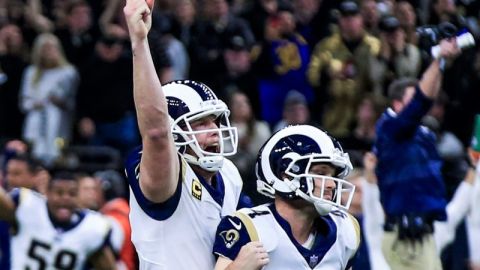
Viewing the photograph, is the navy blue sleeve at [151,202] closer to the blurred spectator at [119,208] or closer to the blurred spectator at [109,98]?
the blurred spectator at [119,208]

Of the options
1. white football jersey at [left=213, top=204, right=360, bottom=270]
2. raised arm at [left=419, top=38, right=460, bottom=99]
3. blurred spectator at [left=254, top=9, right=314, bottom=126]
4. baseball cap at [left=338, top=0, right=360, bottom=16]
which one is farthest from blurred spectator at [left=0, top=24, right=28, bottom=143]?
white football jersey at [left=213, top=204, right=360, bottom=270]

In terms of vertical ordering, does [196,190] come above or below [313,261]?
above

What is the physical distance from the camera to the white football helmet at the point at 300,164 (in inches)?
242

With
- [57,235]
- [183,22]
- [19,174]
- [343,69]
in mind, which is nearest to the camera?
[57,235]

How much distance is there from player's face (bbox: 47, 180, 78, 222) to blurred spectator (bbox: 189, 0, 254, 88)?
420 centimetres

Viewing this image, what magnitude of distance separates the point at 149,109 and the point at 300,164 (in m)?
0.66

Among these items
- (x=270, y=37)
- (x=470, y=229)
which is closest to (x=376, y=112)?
(x=270, y=37)

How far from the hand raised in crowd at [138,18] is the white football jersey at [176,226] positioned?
1.74ft

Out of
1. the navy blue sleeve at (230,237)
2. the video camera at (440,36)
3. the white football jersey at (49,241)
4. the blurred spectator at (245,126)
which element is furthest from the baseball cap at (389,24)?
the navy blue sleeve at (230,237)

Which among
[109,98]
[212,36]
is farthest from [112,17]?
[109,98]

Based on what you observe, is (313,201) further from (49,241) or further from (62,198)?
(49,241)

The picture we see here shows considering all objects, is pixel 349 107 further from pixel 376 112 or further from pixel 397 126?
pixel 397 126

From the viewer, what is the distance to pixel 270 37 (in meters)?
14.2

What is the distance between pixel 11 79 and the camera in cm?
1388
